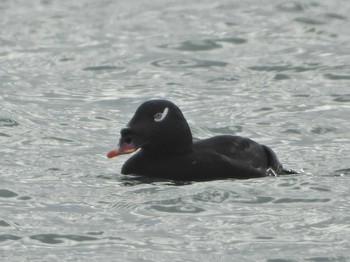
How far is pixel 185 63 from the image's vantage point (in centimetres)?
2014

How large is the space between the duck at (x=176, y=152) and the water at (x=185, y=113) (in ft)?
0.44

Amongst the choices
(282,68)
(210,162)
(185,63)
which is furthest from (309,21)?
(210,162)

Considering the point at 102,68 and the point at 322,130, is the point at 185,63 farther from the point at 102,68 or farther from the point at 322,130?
the point at 322,130

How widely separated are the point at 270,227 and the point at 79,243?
1521 millimetres

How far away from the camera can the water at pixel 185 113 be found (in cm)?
1156

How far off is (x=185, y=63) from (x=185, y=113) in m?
3.19

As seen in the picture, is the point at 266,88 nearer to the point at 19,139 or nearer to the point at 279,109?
the point at 279,109

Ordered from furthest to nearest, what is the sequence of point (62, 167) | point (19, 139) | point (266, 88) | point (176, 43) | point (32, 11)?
1. point (32, 11)
2. point (176, 43)
3. point (266, 88)
4. point (19, 139)
5. point (62, 167)

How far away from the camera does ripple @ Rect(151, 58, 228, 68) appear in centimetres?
1997

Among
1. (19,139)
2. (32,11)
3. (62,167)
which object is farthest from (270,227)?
(32,11)

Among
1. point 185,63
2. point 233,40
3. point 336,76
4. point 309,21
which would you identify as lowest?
point 336,76

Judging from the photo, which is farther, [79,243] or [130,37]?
[130,37]

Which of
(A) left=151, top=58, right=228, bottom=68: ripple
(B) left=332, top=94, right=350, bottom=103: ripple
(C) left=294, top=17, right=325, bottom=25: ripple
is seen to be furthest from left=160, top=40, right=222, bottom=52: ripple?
(B) left=332, top=94, right=350, bottom=103: ripple

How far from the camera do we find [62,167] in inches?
552
